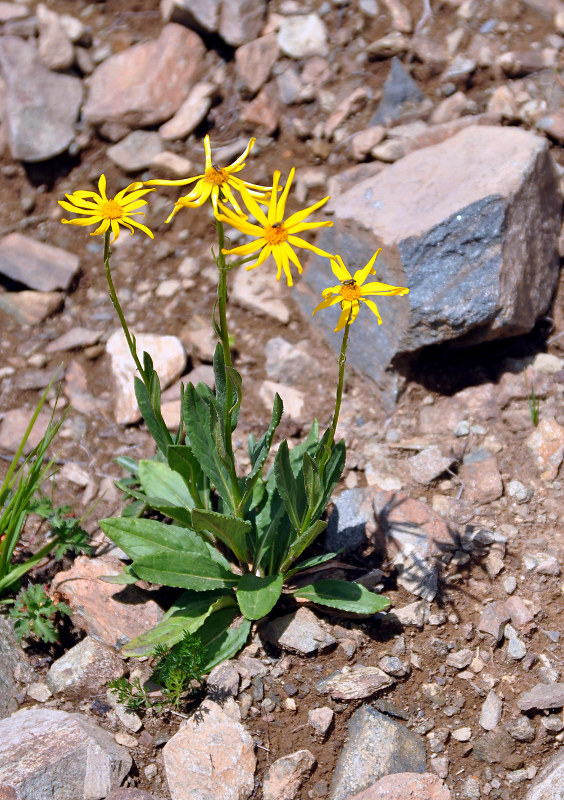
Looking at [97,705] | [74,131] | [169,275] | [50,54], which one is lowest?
[97,705]

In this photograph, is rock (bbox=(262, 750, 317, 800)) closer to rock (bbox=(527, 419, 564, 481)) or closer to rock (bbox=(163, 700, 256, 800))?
rock (bbox=(163, 700, 256, 800))

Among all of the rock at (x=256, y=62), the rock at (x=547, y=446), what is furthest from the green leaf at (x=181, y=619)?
the rock at (x=256, y=62)

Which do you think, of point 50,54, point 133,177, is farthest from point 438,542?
point 50,54

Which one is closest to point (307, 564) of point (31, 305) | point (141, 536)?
point (141, 536)

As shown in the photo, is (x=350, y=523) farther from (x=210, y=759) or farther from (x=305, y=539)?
(x=210, y=759)

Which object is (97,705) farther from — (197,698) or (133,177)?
(133,177)

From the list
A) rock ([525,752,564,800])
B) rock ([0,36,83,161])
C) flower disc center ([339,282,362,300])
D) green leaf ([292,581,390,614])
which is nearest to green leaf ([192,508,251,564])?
green leaf ([292,581,390,614])

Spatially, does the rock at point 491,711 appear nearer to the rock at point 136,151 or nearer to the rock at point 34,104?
the rock at point 136,151
